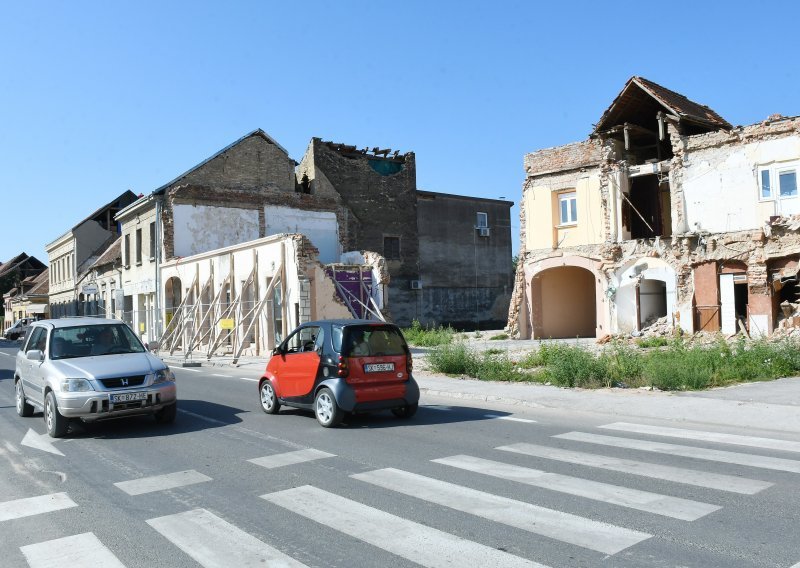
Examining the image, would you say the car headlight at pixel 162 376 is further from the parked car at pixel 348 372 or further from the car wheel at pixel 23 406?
the car wheel at pixel 23 406

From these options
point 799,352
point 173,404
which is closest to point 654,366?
point 799,352

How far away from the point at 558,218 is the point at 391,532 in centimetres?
2473

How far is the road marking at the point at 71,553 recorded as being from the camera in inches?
184

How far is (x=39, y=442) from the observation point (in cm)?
925

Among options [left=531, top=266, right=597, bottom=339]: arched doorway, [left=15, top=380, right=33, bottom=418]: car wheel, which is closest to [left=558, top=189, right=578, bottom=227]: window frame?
→ [left=531, top=266, right=597, bottom=339]: arched doorway

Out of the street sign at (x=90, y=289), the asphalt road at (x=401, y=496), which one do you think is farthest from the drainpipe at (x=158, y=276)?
the asphalt road at (x=401, y=496)

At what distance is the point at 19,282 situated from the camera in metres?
76.5

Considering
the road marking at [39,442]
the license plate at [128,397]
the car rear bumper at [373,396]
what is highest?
the license plate at [128,397]

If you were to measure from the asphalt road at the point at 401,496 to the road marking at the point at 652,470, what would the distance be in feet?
0.11

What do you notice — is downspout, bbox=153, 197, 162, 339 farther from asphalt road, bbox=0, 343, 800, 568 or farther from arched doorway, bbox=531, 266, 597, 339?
asphalt road, bbox=0, 343, 800, 568

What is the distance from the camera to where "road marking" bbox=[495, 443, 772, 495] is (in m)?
6.20

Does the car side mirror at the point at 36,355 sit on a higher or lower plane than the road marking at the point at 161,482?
higher

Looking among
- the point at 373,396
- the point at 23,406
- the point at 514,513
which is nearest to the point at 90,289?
the point at 23,406

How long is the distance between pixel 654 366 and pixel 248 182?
86.0 ft
